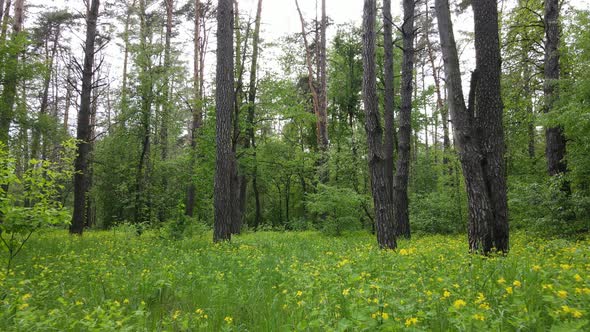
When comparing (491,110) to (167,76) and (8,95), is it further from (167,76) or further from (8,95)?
(167,76)

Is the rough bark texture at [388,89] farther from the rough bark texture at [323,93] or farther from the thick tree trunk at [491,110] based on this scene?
the rough bark texture at [323,93]

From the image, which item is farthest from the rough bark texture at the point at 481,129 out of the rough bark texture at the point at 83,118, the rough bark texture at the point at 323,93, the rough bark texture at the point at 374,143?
Answer: the rough bark texture at the point at 323,93

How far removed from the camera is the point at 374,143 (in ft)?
25.8

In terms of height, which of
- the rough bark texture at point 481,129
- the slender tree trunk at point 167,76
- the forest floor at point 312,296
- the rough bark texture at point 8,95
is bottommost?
the forest floor at point 312,296

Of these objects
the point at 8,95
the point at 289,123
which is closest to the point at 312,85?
the point at 289,123

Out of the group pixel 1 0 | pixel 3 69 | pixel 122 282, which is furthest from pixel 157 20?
pixel 122 282

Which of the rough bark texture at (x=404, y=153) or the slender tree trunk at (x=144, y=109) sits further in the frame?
the slender tree trunk at (x=144, y=109)

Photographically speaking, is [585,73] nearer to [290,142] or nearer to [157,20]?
[290,142]

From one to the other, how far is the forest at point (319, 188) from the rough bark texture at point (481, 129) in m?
0.04

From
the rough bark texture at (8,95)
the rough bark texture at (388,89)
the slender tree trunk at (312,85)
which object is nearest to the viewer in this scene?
the rough bark texture at (388,89)

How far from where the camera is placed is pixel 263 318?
3.70 meters

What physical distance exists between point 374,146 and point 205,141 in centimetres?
1057

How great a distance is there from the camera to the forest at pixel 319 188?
3.54 metres

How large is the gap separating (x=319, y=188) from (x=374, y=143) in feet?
27.3
